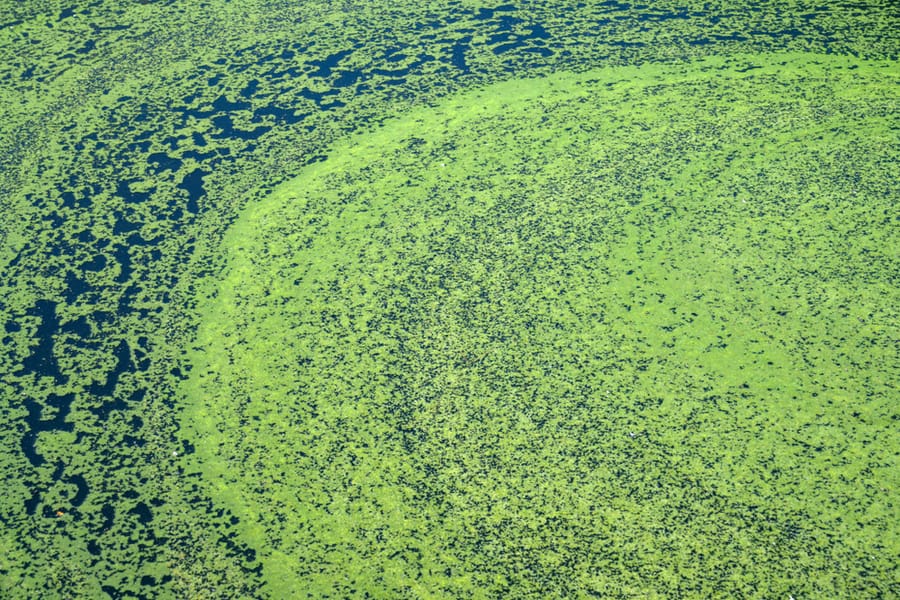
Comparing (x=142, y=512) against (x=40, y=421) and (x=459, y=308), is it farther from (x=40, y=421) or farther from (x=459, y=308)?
(x=459, y=308)

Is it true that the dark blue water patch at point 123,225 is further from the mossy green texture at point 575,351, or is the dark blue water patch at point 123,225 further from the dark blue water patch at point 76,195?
the mossy green texture at point 575,351

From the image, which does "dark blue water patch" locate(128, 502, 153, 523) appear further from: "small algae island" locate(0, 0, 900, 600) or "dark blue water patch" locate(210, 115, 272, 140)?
"dark blue water patch" locate(210, 115, 272, 140)

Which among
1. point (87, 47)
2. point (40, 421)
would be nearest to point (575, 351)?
point (40, 421)

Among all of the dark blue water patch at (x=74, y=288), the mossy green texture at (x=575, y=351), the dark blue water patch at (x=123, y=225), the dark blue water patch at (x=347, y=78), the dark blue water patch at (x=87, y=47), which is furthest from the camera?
the dark blue water patch at (x=87, y=47)

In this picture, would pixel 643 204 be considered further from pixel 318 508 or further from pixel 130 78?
pixel 130 78

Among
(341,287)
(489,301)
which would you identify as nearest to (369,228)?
(341,287)

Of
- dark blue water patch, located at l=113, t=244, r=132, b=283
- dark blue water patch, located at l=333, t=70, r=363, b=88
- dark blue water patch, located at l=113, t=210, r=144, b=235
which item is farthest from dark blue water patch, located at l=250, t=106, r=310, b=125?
dark blue water patch, located at l=113, t=244, r=132, b=283

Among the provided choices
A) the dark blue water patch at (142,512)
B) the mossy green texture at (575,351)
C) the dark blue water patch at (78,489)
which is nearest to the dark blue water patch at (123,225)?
the mossy green texture at (575,351)
